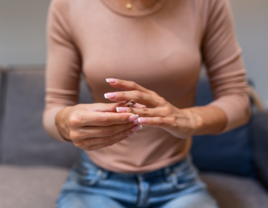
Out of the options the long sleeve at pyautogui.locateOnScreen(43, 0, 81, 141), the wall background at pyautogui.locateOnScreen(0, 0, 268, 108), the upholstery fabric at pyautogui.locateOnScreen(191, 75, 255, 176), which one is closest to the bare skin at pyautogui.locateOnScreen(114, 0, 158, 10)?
the long sleeve at pyautogui.locateOnScreen(43, 0, 81, 141)

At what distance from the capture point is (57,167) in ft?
3.19

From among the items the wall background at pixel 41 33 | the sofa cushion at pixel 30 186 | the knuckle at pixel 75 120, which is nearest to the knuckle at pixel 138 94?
the knuckle at pixel 75 120

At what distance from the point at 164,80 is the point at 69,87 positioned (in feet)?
0.82

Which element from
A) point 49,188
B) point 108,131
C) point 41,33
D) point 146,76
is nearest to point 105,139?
point 108,131

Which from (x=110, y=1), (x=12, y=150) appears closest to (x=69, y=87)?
(x=110, y=1)

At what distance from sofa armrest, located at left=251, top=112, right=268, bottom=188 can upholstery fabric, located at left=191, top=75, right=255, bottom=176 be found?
4 centimetres

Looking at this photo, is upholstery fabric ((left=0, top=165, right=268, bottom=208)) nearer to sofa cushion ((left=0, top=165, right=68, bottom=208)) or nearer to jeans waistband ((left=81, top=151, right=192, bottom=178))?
sofa cushion ((left=0, top=165, right=68, bottom=208))

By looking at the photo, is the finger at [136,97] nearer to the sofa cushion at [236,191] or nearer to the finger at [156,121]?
the finger at [156,121]

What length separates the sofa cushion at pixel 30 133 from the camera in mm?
976

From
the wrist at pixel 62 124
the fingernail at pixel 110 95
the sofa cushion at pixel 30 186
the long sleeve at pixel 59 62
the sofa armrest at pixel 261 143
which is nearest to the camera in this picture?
the fingernail at pixel 110 95

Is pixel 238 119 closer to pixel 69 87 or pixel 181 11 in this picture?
pixel 181 11

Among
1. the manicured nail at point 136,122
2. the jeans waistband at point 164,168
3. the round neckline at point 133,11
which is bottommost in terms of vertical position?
the jeans waistband at point 164,168

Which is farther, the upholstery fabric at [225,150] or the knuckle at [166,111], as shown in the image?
the upholstery fabric at [225,150]

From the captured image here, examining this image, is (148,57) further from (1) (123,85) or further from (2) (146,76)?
(1) (123,85)
